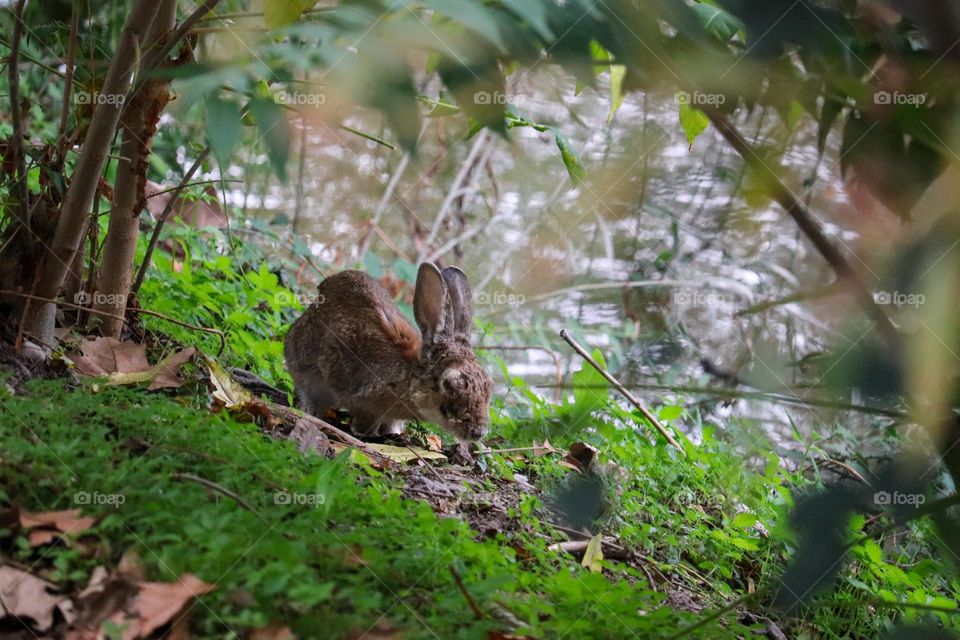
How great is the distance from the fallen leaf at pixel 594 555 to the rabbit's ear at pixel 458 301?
1903mm

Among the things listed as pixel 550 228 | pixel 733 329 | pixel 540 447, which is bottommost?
pixel 540 447

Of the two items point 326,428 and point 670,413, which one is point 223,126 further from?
point 670,413

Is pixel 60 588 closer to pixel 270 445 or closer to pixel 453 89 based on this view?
pixel 270 445

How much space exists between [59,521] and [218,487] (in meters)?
0.39

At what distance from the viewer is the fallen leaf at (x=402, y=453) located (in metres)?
4.11

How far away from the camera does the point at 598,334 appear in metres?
6.95

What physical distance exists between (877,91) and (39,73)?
653 centimetres

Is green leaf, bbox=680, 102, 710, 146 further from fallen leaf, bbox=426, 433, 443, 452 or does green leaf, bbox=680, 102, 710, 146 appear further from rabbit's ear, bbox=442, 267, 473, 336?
rabbit's ear, bbox=442, 267, 473, 336

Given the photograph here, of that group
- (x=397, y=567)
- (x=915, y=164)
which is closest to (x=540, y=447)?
(x=397, y=567)

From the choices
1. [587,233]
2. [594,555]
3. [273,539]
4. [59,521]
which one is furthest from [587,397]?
[587,233]

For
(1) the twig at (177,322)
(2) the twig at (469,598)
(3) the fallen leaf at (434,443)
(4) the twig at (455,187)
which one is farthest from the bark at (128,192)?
(4) the twig at (455,187)

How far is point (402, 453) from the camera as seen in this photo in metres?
4.24

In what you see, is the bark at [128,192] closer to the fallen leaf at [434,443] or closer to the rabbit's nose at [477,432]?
the fallen leaf at [434,443]

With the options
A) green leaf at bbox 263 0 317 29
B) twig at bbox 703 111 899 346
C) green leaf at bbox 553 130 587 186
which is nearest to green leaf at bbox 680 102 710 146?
green leaf at bbox 553 130 587 186
